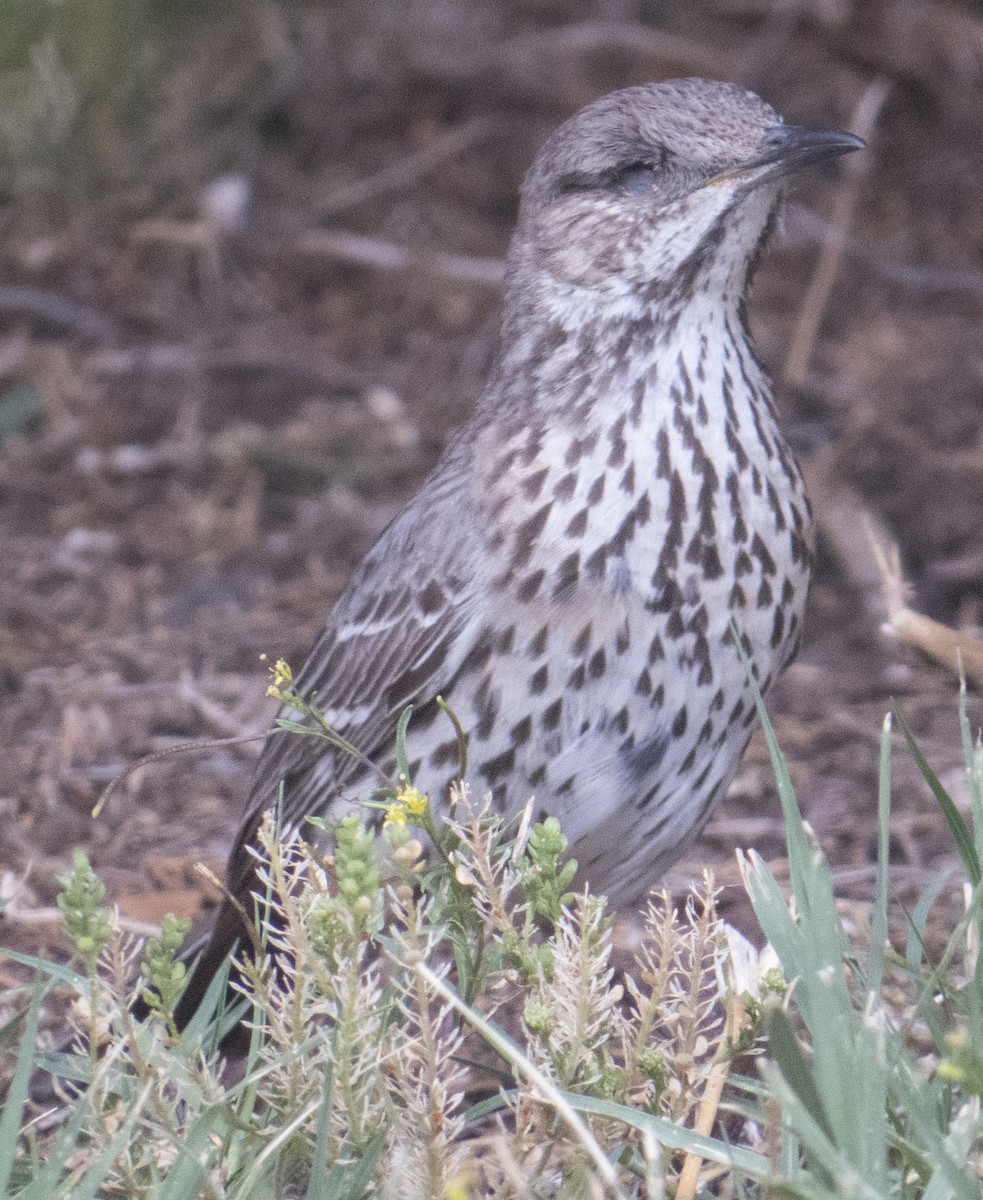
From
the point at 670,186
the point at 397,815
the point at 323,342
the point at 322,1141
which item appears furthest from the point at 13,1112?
the point at 323,342

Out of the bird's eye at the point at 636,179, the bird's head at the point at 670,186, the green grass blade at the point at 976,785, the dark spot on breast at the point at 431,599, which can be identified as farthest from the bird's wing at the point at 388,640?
the green grass blade at the point at 976,785

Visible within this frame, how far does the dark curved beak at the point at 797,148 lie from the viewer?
3.26m

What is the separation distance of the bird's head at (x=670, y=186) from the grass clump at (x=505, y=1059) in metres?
1.18

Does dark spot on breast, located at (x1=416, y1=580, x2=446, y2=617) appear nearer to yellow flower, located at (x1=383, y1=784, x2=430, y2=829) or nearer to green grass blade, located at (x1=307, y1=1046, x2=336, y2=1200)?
yellow flower, located at (x1=383, y1=784, x2=430, y2=829)

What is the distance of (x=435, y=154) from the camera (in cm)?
709

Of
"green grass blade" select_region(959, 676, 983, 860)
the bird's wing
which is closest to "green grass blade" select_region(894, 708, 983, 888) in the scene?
"green grass blade" select_region(959, 676, 983, 860)

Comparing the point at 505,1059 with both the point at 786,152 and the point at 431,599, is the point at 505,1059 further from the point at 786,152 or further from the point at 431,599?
the point at 786,152

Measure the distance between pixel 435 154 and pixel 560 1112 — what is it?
17.8 ft

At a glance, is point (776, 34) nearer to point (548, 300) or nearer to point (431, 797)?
point (548, 300)

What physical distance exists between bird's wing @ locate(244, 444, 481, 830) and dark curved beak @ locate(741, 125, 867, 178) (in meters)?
0.79

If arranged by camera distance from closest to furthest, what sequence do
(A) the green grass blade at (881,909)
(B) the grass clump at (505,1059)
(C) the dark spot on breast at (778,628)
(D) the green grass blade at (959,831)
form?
(B) the grass clump at (505,1059) → (A) the green grass blade at (881,909) → (D) the green grass blade at (959,831) → (C) the dark spot on breast at (778,628)

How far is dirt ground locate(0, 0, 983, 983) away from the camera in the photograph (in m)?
4.55

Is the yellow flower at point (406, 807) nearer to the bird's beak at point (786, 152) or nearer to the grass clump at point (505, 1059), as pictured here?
the grass clump at point (505, 1059)

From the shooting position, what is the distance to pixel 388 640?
3.55 meters
